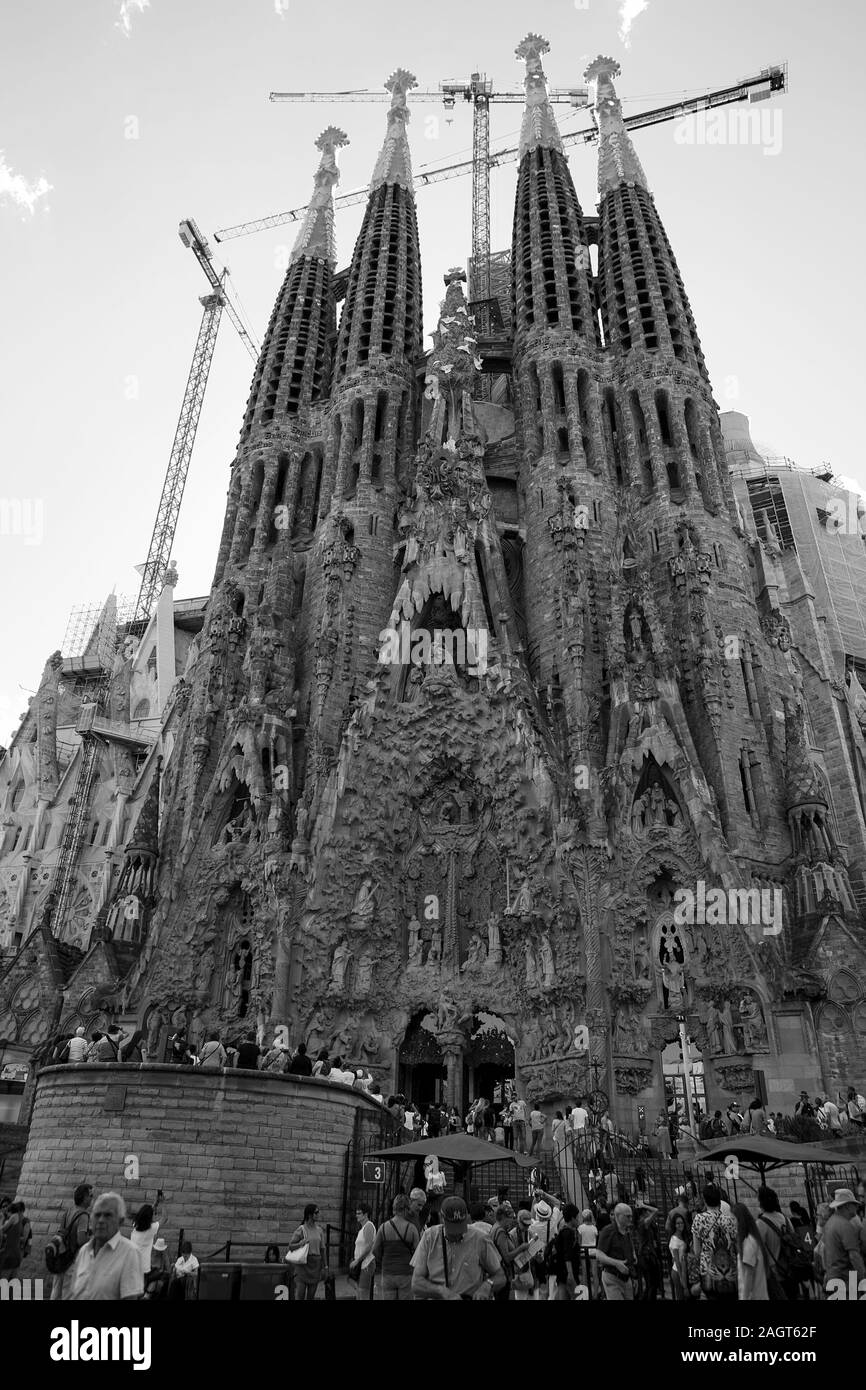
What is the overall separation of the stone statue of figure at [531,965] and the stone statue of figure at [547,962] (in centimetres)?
30

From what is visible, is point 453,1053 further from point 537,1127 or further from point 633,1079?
point 633,1079

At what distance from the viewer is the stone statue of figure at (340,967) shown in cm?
2664

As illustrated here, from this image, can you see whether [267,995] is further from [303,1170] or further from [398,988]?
[303,1170]

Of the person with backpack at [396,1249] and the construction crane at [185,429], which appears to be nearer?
the person with backpack at [396,1249]

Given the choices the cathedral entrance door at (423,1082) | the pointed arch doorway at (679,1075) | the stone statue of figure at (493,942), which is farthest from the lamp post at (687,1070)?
the cathedral entrance door at (423,1082)

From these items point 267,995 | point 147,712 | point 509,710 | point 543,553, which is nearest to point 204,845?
point 267,995

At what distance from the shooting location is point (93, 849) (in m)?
44.8

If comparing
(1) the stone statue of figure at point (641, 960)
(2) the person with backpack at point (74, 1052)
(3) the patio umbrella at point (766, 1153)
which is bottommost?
(3) the patio umbrella at point (766, 1153)

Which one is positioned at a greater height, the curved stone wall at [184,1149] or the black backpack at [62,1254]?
the curved stone wall at [184,1149]

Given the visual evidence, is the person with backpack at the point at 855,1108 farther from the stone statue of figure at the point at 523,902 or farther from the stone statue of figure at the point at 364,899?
the stone statue of figure at the point at 364,899

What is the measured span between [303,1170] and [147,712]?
4125cm

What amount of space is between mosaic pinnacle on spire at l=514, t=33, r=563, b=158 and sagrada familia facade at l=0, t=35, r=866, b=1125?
11931 mm

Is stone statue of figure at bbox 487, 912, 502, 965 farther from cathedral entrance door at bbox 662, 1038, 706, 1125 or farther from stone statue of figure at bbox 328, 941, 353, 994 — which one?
cathedral entrance door at bbox 662, 1038, 706, 1125

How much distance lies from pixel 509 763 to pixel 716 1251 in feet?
71.1
